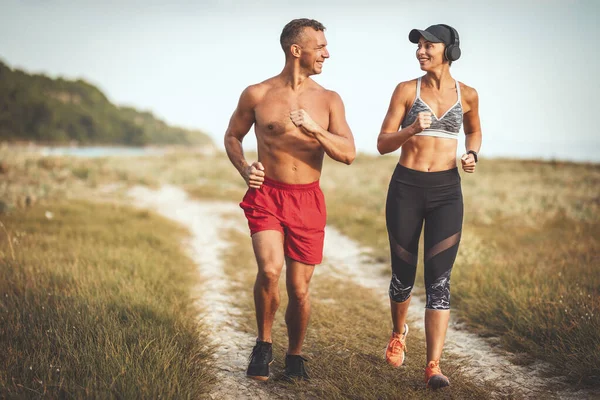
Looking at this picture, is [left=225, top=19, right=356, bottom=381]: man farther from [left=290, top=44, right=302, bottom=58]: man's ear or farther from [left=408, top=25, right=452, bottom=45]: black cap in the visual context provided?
[left=408, top=25, right=452, bottom=45]: black cap

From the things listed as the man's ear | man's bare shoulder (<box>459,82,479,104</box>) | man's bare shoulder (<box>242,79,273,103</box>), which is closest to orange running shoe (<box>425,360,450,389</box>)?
man's bare shoulder (<box>459,82,479,104</box>)

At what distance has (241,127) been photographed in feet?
12.0

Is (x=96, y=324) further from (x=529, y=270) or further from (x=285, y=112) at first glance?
(x=529, y=270)

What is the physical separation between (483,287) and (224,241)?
632 cm

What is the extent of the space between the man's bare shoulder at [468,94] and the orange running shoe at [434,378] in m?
2.08

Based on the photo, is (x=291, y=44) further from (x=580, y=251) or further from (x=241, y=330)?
(x=580, y=251)

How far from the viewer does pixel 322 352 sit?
4.14 m

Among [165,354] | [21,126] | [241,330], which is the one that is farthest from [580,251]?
[21,126]

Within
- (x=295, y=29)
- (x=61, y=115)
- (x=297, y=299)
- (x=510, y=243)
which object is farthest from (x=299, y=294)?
(x=61, y=115)

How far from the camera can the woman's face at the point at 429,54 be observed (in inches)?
138

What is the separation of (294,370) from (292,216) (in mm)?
1209

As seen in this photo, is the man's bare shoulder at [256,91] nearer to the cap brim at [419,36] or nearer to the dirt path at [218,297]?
the cap brim at [419,36]

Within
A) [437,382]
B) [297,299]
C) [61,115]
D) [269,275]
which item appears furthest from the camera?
[61,115]

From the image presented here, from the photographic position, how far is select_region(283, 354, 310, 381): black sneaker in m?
3.48
